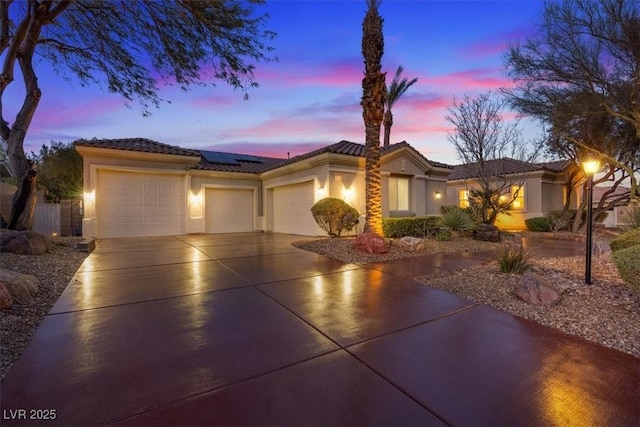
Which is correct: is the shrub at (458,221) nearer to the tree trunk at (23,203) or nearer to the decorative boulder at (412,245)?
the decorative boulder at (412,245)

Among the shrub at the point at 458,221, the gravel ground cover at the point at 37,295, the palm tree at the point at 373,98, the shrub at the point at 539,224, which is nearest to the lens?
the gravel ground cover at the point at 37,295

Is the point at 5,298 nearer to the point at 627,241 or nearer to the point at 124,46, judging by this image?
the point at 124,46

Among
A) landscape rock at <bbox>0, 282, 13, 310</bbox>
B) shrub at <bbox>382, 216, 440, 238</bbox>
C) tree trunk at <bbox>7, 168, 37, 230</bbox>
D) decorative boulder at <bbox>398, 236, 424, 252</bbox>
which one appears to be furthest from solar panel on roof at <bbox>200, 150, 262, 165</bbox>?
landscape rock at <bbox>0, 282, 13, 310</bbox>

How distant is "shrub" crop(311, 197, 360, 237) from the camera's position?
37.2 feet

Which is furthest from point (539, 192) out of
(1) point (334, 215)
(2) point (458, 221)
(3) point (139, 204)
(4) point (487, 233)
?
(3) point (139, 204)

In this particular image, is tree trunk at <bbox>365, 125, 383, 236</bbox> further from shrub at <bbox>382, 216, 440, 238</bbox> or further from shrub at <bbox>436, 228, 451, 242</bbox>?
shrub at <bbox>436, 228, 451, 242</bbox>

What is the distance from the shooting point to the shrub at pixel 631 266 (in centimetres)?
363

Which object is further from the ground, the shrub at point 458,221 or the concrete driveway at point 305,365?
the shrub at point 458,221

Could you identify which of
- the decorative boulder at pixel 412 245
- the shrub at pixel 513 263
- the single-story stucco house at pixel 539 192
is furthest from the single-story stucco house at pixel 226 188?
the shrub at pixel 513 263

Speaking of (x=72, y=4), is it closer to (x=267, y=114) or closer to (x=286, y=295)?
(x=267, y=114)

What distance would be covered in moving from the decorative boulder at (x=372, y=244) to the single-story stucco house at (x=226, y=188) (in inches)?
167

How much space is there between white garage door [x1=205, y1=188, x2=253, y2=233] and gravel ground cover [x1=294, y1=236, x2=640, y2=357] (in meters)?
10.5

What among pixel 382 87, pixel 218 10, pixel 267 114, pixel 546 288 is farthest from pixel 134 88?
pixel 546 288

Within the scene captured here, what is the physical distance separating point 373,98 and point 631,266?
7788mm
